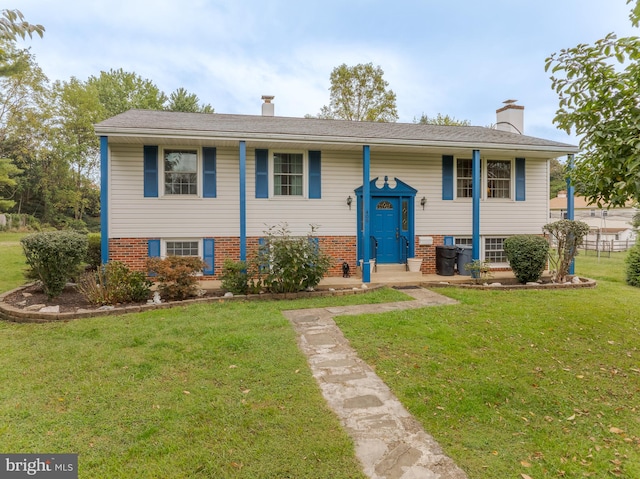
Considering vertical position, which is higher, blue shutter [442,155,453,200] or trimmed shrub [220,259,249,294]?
blue shutter [442,155,453,200]

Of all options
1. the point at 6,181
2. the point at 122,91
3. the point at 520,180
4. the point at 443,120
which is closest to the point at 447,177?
the point at 520,180

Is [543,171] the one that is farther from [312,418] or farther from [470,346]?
[312,418]

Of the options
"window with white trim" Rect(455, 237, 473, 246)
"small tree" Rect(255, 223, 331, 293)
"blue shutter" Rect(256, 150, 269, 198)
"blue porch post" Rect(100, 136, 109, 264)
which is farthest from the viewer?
"window with white trim" Rect(455, 237, 473, 246)

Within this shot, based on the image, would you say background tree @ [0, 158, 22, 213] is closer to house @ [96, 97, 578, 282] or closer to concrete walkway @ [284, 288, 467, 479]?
house @ [96, 97, 578, 282]

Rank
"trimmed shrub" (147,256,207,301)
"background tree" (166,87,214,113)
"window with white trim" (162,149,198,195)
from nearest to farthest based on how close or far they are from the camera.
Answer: "trimmed shrub" (147,256,207,301) < "window with white trim" (162,149,198,195) < "background tree" (166,87,214,113)

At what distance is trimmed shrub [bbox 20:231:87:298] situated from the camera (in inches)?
269

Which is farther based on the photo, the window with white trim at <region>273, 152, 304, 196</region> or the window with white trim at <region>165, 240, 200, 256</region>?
the window with white trim at <region>273, 152, 304, 196</region>

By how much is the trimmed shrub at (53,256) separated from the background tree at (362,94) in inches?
836

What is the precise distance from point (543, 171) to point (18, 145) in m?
32.9

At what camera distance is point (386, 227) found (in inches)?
419

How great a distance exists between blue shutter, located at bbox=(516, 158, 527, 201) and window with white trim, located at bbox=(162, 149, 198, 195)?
30.3 ft

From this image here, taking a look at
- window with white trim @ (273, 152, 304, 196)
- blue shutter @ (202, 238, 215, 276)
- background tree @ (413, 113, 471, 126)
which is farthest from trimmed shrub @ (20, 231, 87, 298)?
background tree @ (413, 113, 471, 126)

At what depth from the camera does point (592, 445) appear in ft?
9.51

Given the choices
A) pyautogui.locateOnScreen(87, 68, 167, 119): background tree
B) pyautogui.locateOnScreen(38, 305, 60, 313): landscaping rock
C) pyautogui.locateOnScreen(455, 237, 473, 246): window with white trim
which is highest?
pyautogui.locateOnScreen(87, 68, 167, 119): background tree
